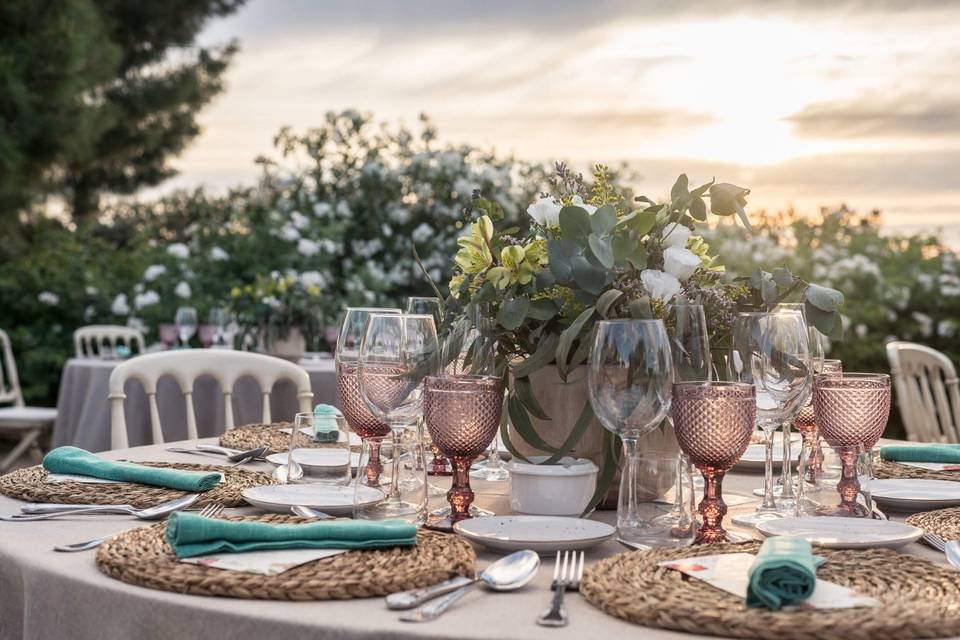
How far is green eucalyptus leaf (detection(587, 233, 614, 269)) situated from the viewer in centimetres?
139

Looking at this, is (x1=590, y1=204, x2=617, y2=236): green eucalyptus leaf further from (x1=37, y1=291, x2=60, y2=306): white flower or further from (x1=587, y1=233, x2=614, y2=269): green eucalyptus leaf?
(x1=37, y1=291, x2=60, y2=306): white flower

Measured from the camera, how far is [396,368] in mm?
1453

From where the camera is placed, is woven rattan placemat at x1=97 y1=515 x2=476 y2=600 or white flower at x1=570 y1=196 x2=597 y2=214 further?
white flower at x1=570 y1=196 x2=597 y2=214

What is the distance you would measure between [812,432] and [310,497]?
0.78 meters

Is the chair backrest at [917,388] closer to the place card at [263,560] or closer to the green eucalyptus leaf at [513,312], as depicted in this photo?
the green eucalyptus leaf at [513,312]

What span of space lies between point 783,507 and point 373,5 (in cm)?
715

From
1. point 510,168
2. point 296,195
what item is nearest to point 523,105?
point 510,168

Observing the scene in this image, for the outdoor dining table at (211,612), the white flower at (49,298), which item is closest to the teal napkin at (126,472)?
the outdoor dining table at (211,612)

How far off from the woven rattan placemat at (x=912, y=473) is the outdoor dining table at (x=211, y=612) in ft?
1.57

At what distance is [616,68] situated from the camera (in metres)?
7.19

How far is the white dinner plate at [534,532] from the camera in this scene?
121cm

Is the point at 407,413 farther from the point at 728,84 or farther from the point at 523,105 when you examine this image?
the point at 523,105

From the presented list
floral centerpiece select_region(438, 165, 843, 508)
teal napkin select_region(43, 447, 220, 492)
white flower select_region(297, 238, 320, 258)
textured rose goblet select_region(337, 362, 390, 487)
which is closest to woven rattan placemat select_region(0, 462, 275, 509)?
teal napkin select_region(43, 447, 220, 492)

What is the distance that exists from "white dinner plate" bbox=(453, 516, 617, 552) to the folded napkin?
102mm
